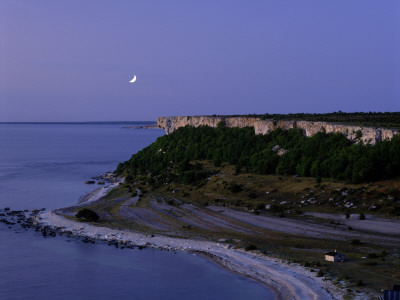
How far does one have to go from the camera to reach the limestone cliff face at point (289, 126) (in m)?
49.2

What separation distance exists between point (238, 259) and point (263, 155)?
95.2 ft

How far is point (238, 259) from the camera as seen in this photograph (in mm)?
33000

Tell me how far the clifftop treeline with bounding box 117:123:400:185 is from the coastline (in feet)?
56.8

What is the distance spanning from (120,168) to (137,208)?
3195 centimetres

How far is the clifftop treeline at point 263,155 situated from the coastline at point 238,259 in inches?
682

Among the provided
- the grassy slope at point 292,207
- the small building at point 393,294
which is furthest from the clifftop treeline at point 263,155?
the small building at point 393,294

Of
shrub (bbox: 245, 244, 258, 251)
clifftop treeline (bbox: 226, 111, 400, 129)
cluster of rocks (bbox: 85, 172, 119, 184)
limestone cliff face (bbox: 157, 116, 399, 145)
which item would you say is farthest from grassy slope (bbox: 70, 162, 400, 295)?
clifftop treeline (bbox: 226, 111, 400, 129)

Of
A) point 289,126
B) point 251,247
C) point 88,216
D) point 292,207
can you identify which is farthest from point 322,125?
point 88,216

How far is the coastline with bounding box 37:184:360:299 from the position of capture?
26594mm

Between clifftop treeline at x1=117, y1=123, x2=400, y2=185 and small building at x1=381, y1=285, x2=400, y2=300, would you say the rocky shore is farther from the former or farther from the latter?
clifftop treeline at x1=117, y1=123, x2=400, y2=185

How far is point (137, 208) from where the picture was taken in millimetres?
50906

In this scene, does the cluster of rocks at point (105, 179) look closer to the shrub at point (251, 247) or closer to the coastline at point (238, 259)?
the coastline at point (238, 259)

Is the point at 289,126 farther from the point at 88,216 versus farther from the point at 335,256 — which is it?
the point at 335,256

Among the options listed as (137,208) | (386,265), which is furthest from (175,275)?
(137,208)
